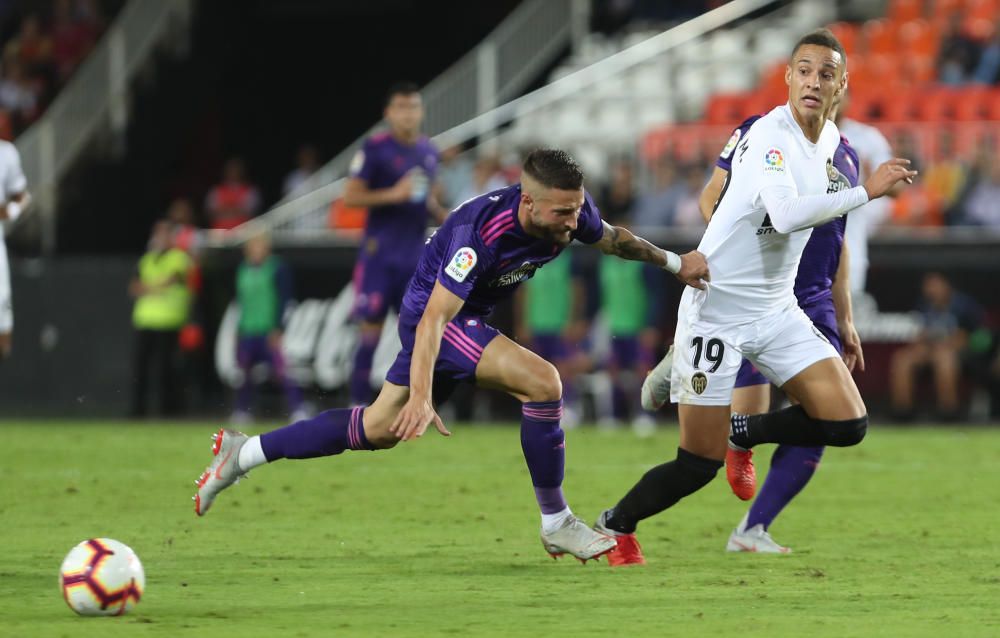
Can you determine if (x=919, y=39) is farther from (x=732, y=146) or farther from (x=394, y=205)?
(x=732, y=146)

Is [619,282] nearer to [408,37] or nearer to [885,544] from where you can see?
[885,544]

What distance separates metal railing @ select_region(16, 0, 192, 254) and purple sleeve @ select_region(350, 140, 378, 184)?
904 centimetres

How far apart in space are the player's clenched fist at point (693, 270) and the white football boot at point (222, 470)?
209cm

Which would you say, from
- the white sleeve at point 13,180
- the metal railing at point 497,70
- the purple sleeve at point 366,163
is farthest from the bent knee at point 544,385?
the metal railing at point 497,70

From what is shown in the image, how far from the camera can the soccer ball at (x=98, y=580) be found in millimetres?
5984

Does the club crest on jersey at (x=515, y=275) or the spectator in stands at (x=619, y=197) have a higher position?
the spectator in stands at (x=619, y=197)

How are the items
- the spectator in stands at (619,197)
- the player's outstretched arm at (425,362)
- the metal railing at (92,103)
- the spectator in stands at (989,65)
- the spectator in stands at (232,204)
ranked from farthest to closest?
the metal railing at (92,103), the spectator in stands at (232,204), the spectator in stands at (989,65), the spectator in stands at (619,197), the player's outstretched arm at (425,362)

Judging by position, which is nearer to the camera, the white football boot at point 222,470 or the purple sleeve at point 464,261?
the purple sleeve at point 464,261

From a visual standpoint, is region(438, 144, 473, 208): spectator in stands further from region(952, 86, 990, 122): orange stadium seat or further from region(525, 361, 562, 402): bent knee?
region(525, 361, 562, 402): bent knee

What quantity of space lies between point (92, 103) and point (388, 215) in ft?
34.0

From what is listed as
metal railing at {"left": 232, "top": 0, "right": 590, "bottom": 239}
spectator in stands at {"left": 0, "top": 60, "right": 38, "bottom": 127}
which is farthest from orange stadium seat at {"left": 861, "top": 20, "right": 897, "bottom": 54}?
spectator in stands at {"left": 0, "top": 60, "right": 38, "bottom": 127}

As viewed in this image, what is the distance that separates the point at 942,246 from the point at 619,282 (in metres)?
3.08

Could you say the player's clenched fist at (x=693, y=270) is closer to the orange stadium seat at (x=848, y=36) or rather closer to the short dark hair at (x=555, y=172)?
the short dark hair at (x=555, y=172)

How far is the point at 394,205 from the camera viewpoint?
13.5 meters
